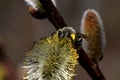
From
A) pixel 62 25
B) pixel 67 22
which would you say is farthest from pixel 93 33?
pixel 67 22

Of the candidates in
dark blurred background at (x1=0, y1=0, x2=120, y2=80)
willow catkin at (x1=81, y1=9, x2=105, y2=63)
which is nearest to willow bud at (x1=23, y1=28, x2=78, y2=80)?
willow catkin at (x1=81, y1=9, x2=105, y2=63)

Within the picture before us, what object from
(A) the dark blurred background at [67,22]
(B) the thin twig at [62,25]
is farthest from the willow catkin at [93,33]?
(A) the dark blurred background at [67,22]

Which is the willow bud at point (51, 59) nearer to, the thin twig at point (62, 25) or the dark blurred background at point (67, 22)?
the thin twig at point (62, 25)

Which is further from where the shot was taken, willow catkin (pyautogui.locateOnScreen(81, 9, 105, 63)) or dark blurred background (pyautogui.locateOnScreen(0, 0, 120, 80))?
dark blurred background (pyautogui.locateOnScreen(0, 0, 120, 80))

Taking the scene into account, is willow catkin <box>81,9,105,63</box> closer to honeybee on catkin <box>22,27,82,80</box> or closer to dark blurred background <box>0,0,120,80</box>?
honeybee on catkin <box>22,27,82,80</box>

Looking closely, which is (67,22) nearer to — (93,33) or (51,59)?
(93,33)

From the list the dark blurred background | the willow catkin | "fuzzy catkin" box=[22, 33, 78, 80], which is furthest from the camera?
the dark blurred background
